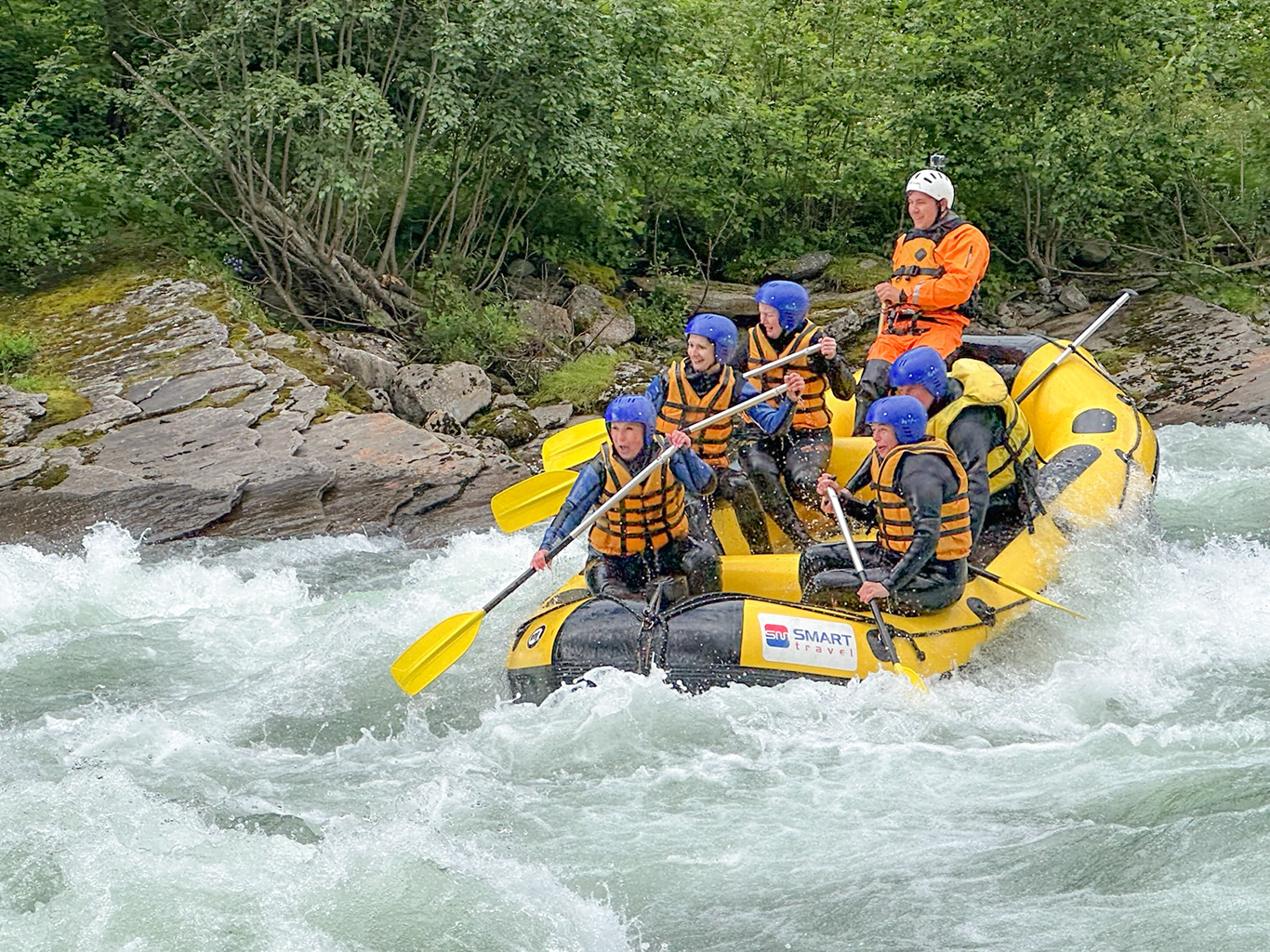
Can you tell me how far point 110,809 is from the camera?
5289 millimetres

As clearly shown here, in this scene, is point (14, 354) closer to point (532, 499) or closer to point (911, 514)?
point (532, 499)

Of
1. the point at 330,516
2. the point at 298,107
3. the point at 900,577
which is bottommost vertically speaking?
the point at 330,516

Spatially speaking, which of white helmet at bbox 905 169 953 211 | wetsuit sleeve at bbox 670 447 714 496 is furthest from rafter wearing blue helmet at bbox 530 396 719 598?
white helmet at bbox 905 169 953 211

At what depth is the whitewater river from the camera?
465 cm

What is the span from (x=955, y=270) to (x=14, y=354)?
21.4 feet

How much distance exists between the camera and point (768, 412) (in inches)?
281

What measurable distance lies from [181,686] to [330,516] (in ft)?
7.83

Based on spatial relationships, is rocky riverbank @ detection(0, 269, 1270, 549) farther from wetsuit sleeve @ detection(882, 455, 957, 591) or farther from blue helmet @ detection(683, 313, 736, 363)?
wetsuit sleeve @ detection(882, 455, 957, 591)

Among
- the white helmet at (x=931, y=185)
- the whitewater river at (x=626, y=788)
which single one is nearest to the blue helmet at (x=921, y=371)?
the whitewater river at (x=626, y=788)

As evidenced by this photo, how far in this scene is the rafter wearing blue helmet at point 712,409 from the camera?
22.2 ft

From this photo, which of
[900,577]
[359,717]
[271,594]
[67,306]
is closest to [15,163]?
[67,306]

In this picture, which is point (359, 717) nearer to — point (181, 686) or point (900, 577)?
point (181, 686)

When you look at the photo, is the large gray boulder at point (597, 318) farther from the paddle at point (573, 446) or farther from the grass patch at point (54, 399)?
the grass patch at point (54, 399)

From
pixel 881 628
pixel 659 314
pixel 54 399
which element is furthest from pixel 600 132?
pixel 881 628
